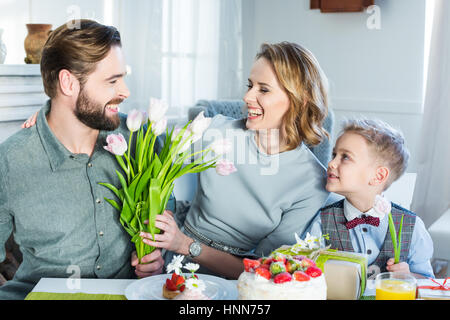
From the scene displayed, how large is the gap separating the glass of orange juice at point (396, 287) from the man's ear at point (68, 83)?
92 cm

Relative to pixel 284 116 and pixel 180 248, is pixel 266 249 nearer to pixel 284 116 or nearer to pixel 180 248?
pixel 180 248

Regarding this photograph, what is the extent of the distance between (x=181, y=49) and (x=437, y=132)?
1765 mm

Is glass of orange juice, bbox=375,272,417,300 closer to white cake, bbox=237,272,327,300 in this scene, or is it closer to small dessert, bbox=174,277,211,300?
white cake, bbox=237,272,327,300

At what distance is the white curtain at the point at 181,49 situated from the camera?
10.8ft

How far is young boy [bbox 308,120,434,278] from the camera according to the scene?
152cm

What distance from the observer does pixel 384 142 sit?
5.17ft

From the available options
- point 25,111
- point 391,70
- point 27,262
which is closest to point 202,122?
point 27,262

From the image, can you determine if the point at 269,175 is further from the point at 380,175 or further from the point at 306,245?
the point at 306,245

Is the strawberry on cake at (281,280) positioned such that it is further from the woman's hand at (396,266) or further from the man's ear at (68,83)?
the man's ear at (68,83)

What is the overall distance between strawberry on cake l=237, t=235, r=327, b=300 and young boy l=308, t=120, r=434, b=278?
51 cm

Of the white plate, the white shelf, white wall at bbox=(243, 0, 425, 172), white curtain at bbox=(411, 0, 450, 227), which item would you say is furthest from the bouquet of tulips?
white wall at bbox=(243, 0, 425, 172)

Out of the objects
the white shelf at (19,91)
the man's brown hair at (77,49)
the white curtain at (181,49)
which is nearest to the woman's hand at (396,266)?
the man's brown hair at (77,49)

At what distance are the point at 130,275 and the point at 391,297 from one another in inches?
31.2

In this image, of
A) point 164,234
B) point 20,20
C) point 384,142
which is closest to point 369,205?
point 384,142
